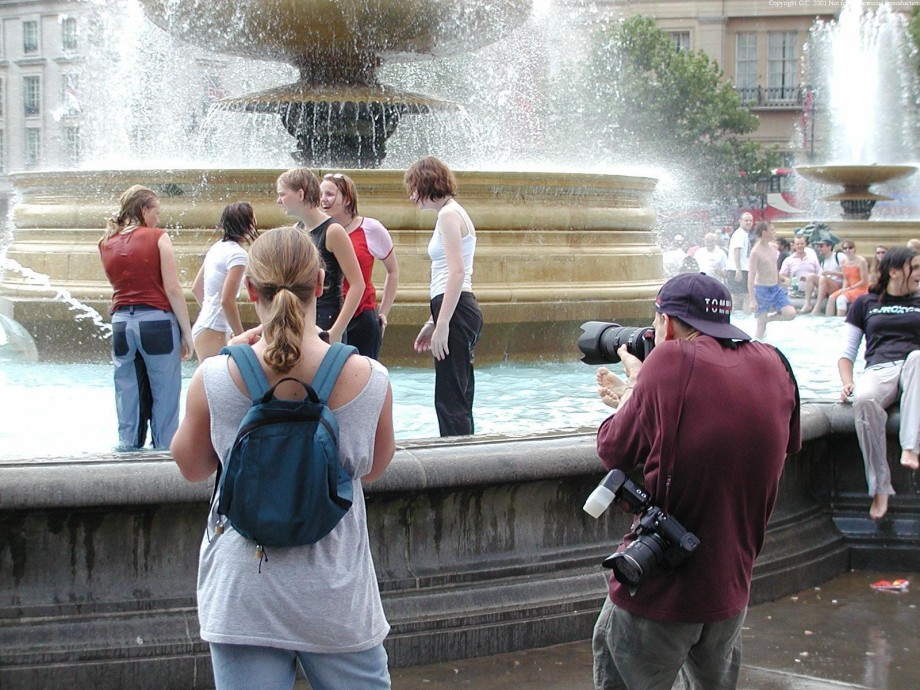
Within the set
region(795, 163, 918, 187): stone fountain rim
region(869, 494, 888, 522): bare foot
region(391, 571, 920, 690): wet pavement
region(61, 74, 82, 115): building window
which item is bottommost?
region(391, 571, 920, 690): wet pavement

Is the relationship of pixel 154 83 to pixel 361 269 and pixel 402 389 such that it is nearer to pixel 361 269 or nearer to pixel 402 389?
pixel 402 389

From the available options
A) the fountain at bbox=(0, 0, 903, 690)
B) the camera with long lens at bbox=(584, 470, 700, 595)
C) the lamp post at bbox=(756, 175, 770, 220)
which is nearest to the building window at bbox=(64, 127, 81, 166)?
the lamp post at bbox=(756, 175, 770, 220)

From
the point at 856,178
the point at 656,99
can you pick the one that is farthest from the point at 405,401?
the point at 656,99

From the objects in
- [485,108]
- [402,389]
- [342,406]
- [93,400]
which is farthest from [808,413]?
[485,108]

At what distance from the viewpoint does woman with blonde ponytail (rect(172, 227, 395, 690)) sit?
2842mm

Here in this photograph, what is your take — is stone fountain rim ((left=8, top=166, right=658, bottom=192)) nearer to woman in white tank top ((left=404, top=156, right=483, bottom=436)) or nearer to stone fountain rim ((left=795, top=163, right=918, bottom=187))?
woman in white tank top ((left=404, top=156, right=483, bottom=436))

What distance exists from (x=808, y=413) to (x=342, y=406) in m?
3.42

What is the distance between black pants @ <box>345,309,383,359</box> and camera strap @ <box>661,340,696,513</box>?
3.09m

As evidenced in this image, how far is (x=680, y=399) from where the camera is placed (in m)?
3.15

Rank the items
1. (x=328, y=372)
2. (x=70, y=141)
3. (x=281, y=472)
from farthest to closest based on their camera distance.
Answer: (x=70, y=141)
(x=328, y=372)
(x=281, y=472)

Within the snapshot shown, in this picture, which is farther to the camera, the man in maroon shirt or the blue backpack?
the man in maroon shirt

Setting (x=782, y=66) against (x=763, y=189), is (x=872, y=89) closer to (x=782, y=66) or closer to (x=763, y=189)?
(x=763, y=189)

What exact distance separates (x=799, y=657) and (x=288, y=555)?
2.57 metres

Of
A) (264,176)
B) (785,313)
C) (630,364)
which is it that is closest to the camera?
(630,364)
